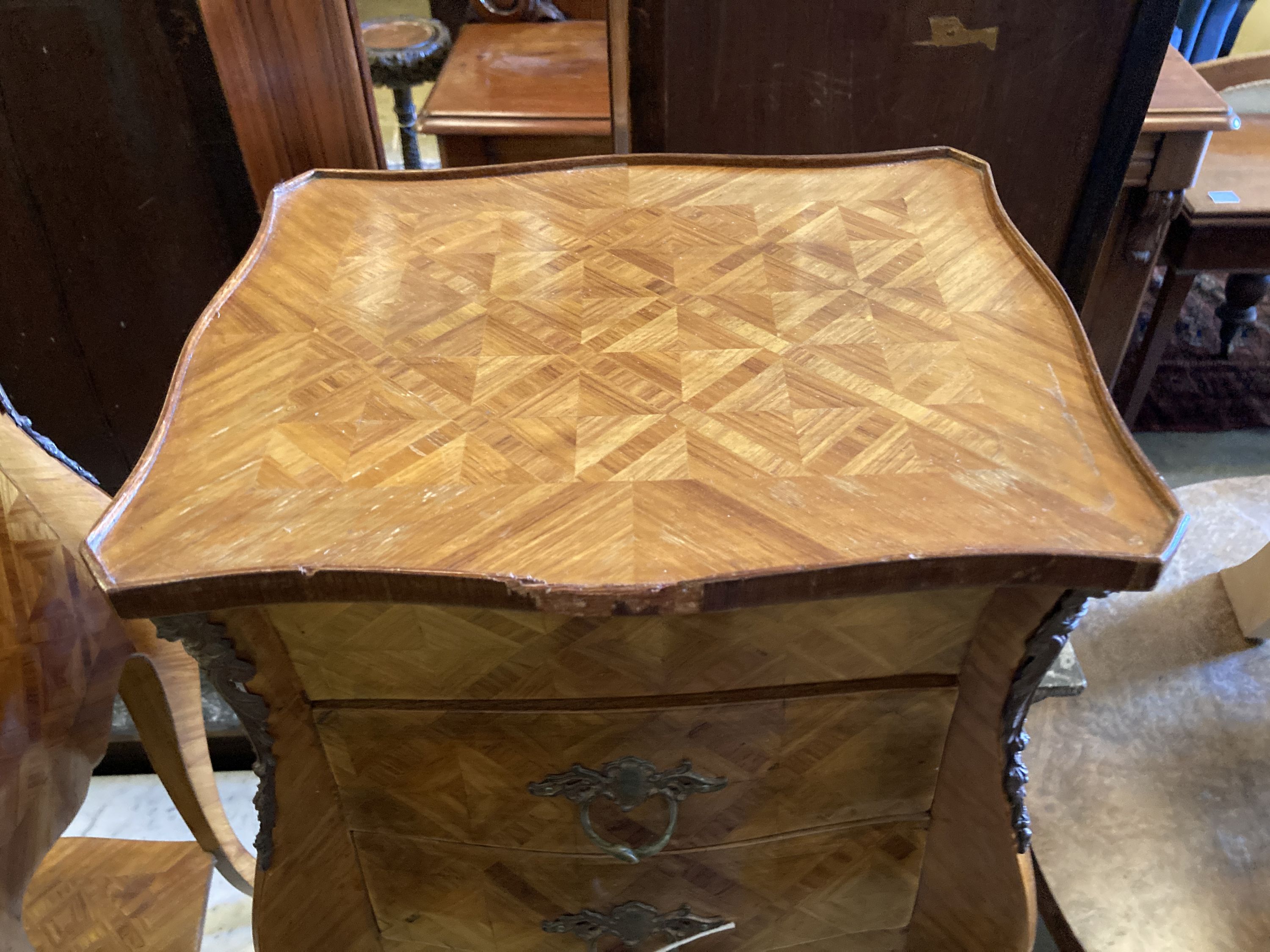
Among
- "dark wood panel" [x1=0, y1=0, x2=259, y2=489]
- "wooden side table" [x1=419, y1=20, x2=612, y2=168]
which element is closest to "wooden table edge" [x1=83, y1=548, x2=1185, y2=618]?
"dark wood panel" [x1=0, y1=0, x2=259, y2=489]

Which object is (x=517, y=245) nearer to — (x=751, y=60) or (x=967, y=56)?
(x=751, y=60)

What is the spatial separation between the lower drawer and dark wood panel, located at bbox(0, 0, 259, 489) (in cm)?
59

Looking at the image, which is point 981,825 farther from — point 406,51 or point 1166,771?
point 406,51

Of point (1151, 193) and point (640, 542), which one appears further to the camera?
point (1151, 193)

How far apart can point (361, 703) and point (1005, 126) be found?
0.84 meters

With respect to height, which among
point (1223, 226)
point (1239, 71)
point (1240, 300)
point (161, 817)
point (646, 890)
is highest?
point (1239, 71)

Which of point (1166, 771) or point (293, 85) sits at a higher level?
point (293, 85)

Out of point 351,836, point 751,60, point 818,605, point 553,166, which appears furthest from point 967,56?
point 351,836

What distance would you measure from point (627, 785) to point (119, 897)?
1.39 feet

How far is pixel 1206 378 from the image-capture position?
169cm

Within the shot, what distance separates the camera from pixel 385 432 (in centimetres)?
55

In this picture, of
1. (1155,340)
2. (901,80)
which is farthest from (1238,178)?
(901,80)

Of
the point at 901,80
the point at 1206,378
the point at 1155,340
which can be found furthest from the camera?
the point at 1206,378

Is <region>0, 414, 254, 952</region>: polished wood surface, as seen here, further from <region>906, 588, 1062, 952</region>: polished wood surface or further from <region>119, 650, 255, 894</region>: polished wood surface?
<region>906, 588, 1062, 952</region>: polished wood surface
